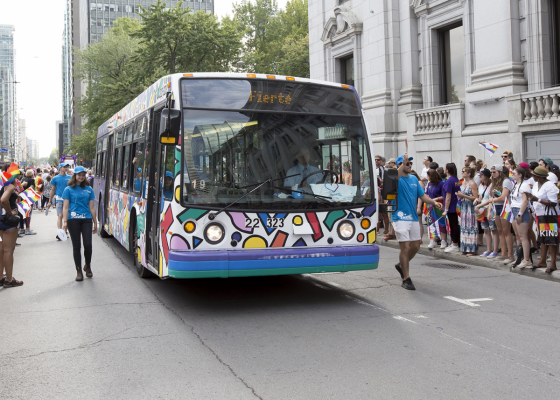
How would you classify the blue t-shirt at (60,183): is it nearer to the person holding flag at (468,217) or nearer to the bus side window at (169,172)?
the bus side window at (169,172)

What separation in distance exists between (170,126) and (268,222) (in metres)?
1.57

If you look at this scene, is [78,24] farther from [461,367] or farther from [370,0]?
[461,367]

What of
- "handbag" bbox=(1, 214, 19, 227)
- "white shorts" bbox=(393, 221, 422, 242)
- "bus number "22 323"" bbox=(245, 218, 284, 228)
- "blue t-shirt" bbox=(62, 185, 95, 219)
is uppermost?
"blue t-shirt" bbox=(62, 185, 95, 219)

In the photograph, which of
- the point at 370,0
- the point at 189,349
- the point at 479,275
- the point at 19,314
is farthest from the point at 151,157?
the point at 370,0

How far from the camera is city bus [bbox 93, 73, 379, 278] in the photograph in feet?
21.2

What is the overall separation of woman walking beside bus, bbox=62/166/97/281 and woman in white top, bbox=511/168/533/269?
705cm

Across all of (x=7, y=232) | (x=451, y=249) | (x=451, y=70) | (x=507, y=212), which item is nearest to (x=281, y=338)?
(x=7, y=232)

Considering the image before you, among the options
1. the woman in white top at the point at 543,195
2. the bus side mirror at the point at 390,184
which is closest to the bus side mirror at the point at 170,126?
the bus side mirror at the point at 390,184

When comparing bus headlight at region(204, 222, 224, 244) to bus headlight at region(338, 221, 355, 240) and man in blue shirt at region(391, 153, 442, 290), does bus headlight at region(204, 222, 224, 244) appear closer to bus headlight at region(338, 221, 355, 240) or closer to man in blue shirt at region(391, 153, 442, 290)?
bus headlight at region(338, 221, 355, 240)

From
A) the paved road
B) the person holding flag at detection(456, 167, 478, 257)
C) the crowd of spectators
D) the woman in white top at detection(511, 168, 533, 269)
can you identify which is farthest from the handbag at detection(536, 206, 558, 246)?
the person holding flag at detection(456, 167, 478, 257)

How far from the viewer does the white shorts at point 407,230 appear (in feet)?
26.9

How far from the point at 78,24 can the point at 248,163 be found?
502 feet

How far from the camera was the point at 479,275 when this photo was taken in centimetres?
962

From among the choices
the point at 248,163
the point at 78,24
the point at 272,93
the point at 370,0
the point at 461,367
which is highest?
the point at 78,24
